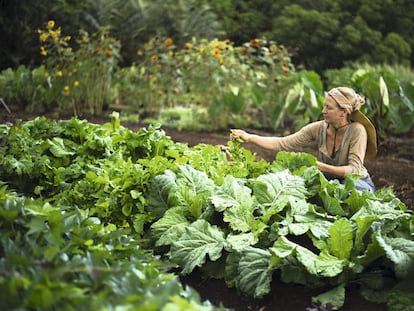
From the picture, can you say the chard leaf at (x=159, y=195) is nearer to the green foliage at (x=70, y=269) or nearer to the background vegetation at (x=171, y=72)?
the green foliage at (x=70, y=269)

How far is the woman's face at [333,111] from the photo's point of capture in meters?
3.73

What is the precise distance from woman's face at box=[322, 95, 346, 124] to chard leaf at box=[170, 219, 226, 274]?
4.15ft

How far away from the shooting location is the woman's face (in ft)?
12.3

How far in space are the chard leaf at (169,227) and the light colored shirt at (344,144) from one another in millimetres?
1231

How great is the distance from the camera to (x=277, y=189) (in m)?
3.11

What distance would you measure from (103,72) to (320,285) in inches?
223

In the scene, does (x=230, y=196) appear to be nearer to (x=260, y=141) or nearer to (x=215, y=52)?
(x=260, y=141)

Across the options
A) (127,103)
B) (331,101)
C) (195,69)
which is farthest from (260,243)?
(127,103)

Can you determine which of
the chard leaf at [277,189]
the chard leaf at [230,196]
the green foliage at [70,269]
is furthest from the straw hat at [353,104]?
the green foliage at [70,269]

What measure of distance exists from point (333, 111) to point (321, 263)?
141cm

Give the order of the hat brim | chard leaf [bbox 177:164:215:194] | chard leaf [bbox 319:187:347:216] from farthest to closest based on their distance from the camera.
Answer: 1. the hat brim
2. chard leaf [bbox 177:164:215:194]
3. chard leaf [bbox 319:187:347:216]

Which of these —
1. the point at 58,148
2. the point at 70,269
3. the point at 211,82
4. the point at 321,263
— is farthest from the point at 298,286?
the point at 211,82

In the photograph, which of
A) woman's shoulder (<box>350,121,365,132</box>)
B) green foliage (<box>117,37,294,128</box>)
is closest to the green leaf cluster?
woman's shoulder (<box>350,121,365,132</box>)

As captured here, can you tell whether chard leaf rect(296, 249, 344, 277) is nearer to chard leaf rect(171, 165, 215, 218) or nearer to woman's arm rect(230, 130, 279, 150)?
chard leaf rect(171, 165, 215, 218)
